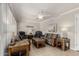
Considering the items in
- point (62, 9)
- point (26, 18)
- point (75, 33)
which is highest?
point (62, 9)

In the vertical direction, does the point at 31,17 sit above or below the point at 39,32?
above

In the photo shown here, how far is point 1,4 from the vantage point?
1745mm

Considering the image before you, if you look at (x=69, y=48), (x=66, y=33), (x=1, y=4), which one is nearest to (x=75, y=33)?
(x=66, y=33)

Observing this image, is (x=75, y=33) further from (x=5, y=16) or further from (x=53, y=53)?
(x=5, y=16)

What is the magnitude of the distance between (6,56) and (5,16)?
2.73ft

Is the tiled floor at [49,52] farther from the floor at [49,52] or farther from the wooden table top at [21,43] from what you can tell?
the wooden table top at [21,43]

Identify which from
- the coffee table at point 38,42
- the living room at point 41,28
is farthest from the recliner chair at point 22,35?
the coffee table at point 38,42

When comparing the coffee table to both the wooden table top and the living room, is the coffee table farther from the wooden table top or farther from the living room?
the wooden table top

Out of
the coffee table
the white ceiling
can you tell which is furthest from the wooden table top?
the white ceiling

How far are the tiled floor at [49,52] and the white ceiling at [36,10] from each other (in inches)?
25.9

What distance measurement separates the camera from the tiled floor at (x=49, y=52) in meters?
1.90

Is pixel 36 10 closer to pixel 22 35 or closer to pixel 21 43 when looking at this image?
pixel 22 35

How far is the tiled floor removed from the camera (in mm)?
1900

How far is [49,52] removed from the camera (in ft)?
6.37
